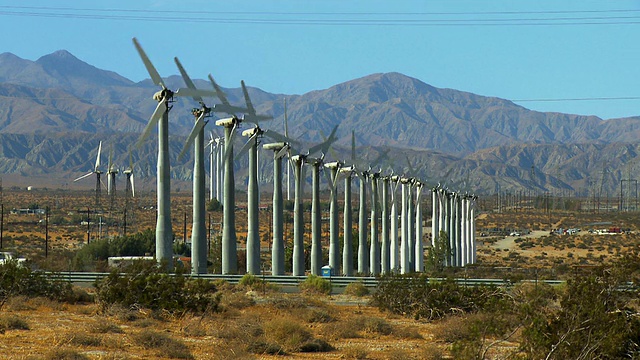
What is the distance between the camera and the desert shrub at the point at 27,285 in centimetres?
4359

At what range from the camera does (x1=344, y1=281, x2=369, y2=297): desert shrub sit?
54219mm

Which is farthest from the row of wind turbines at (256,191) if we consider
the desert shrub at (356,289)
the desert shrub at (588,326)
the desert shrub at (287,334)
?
the desert shrub at (588,326)

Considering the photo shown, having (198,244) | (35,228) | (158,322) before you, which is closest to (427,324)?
(158,322)

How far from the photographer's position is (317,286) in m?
54.9

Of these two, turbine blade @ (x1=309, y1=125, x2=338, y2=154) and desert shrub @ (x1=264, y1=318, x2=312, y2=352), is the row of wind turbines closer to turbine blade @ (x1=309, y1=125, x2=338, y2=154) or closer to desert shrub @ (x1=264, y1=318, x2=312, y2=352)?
turbine blade @ (x1=309, y1=125, x2=338, y2=154)

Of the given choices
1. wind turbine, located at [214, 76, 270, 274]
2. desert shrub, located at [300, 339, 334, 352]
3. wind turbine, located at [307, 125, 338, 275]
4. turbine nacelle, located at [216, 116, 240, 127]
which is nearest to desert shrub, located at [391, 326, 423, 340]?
desert shrub, located at [300, 339, 334, 352]

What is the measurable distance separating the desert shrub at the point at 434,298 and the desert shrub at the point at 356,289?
874 centimetres

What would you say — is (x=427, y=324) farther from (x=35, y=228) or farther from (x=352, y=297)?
(x=35, y=228)

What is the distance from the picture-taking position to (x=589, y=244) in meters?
148

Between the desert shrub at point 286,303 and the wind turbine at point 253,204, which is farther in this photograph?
the wind turbine at point 253,204

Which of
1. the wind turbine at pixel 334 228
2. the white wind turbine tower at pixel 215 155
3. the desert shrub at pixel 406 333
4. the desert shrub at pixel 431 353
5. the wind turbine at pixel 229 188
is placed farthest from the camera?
the white wind turbine tower at pixel 215 155

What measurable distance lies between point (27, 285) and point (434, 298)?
16561 mm

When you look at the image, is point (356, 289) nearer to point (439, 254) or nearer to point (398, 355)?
point (398, 355)

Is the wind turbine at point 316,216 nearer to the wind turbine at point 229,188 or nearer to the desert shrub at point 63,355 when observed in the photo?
the wind turbine at point 229,188
